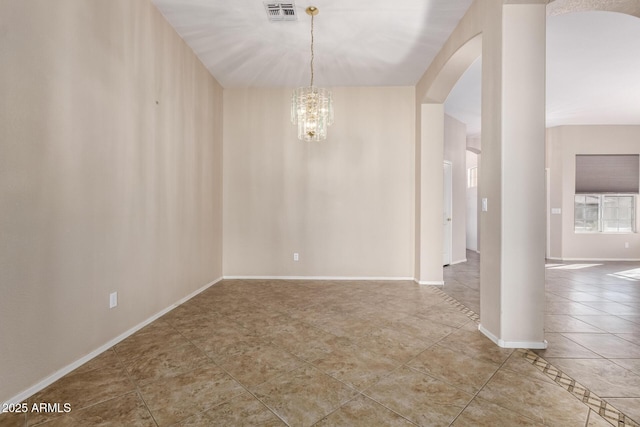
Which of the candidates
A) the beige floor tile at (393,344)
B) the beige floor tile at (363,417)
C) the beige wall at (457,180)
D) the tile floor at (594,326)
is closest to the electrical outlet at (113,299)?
the beige floor tile at (363,417)

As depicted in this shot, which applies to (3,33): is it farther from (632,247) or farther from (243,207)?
(632,247)

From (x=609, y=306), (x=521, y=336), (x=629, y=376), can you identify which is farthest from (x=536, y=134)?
(x=609, y=306)

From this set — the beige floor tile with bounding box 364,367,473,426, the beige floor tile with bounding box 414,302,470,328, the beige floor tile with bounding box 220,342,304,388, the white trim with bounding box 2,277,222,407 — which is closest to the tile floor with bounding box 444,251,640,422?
the beige floor tile with bounding box 414,302,470,328

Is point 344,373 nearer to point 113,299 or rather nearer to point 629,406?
point 629,406

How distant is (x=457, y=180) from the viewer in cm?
624

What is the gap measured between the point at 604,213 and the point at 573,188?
1.03 meters

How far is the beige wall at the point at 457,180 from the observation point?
20.1 ft

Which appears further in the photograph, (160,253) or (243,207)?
(243,207)

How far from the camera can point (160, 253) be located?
9.66 ft

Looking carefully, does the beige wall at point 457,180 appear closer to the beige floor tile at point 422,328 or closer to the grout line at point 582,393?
the beige floor tile at point 422,328

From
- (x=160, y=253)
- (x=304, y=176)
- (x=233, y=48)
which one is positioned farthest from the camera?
(x=304, y=176)

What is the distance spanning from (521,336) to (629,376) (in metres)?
0.59

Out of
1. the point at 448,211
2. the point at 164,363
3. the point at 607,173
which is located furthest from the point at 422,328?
the point at 607,173

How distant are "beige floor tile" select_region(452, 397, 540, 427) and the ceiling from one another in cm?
305
